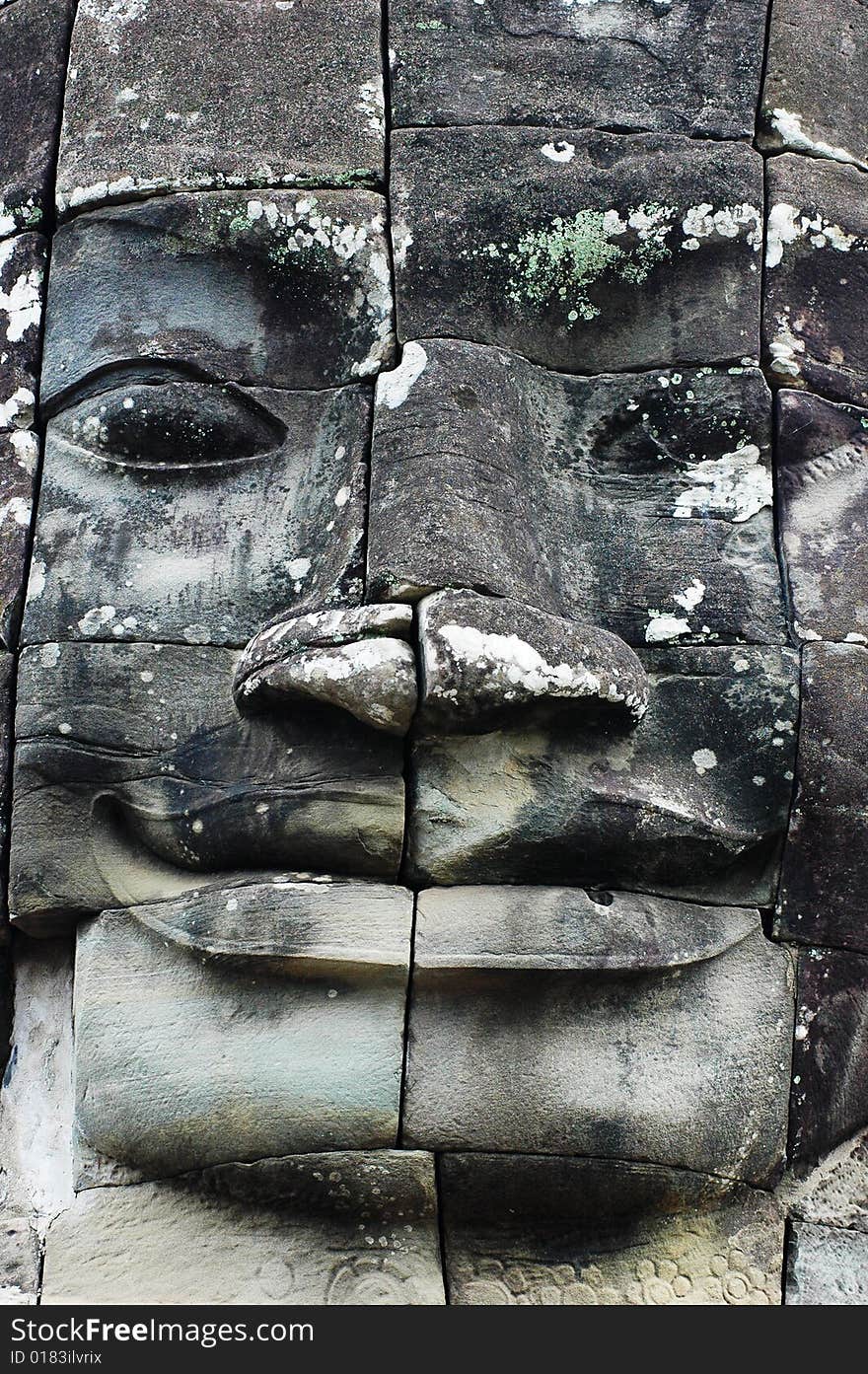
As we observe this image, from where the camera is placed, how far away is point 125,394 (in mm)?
3697

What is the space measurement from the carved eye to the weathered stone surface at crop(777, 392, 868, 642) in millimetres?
1100

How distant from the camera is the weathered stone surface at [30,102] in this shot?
4.00 meters

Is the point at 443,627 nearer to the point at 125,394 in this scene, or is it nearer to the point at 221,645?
the point at 221,645

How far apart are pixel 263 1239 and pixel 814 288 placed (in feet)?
7.68

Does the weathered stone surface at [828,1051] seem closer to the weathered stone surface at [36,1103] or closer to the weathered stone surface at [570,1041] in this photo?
the weathered stone surface at [570,1041]

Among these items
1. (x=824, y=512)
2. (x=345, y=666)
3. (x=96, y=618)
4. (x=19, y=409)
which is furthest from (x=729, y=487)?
(x=19, y=409)

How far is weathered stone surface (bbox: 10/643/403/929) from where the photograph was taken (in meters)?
3.30

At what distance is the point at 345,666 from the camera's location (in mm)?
3217

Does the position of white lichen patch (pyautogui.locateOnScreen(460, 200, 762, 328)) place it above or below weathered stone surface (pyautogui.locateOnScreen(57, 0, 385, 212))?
below

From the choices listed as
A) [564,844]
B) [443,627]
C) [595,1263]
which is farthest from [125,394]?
[595,1263]

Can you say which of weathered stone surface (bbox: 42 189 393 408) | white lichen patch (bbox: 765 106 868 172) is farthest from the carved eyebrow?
white lichen patch (bbox: 765 106 868 172)

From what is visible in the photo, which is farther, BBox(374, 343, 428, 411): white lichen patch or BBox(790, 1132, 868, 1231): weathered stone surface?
BBox(374, 343, 428, 411): white lichen patch

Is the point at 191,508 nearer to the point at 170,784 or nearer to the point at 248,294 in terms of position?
the point at 248,294

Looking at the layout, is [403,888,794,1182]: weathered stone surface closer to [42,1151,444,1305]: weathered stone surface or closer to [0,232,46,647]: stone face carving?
[42,1151,444,1305]: weathered stone surface
